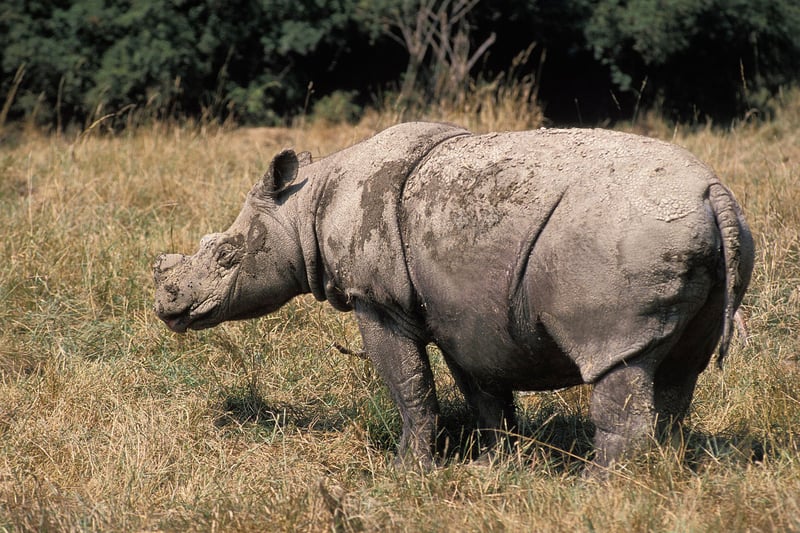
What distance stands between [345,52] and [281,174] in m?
8.40

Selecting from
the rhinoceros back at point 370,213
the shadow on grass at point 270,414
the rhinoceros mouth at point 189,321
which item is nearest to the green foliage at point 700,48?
the shadow on grass at point 270,414

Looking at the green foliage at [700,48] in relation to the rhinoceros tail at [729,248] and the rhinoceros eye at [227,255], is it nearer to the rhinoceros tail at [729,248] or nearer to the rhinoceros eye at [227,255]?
the rhinoceros eye at [227,255]

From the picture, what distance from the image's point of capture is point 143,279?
22.9 feet

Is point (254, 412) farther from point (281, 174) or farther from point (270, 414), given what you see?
point (281, 174)

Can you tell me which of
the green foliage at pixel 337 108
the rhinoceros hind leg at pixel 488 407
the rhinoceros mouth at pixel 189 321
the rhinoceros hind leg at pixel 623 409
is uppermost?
the rhinoceros hind leg at pixel 623 409

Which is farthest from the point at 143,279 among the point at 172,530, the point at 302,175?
the point at 172,530

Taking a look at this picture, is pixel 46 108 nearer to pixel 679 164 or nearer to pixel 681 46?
pixel 681 46

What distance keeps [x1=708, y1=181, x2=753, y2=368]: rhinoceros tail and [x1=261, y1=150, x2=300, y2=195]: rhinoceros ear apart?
1888mm

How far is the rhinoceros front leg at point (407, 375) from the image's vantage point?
4.50 meters

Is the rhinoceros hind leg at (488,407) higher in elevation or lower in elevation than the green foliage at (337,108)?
higher

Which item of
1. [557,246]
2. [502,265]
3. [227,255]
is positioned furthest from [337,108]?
[557,246]

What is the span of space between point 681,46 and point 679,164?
8566 mm

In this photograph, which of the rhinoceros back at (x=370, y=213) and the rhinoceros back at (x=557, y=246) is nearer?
the rhinoceros back at (x=557, y=246)

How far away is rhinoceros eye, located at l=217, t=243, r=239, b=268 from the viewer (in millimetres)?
4801
